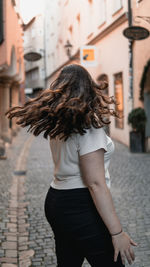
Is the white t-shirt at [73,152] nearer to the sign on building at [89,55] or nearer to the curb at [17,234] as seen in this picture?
the curb at [17,234]

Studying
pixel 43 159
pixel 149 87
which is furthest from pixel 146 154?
pixel 43 159

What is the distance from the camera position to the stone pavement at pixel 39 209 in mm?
3709

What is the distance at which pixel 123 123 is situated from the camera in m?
14.1

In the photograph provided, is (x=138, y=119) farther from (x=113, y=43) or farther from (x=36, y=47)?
A: (x=36, y=47)

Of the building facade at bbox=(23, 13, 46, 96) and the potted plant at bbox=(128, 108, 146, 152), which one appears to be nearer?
the potted plant at bbox=(128, 108, 146, 152)

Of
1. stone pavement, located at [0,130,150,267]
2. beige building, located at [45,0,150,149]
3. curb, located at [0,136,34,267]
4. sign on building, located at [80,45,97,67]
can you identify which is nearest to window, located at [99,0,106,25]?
beige building, located at [45,0,150,149]

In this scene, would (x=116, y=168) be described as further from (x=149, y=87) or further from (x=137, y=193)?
(x=149, y=87)

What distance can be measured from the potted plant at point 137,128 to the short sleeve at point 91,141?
9.33 meters

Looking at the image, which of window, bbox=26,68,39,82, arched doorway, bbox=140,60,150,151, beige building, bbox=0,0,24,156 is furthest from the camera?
window, bbox=26,68,39,82

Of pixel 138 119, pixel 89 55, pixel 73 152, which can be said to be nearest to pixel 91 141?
pixel 73 152

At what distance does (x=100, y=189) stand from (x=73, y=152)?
214 millimetres

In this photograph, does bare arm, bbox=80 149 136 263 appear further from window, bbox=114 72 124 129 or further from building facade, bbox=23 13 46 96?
building facade, bbox=23 13 46 96

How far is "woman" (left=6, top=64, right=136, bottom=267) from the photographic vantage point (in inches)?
63.9

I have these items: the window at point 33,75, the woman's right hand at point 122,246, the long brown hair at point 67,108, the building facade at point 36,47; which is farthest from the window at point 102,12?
the window at point 33,75
